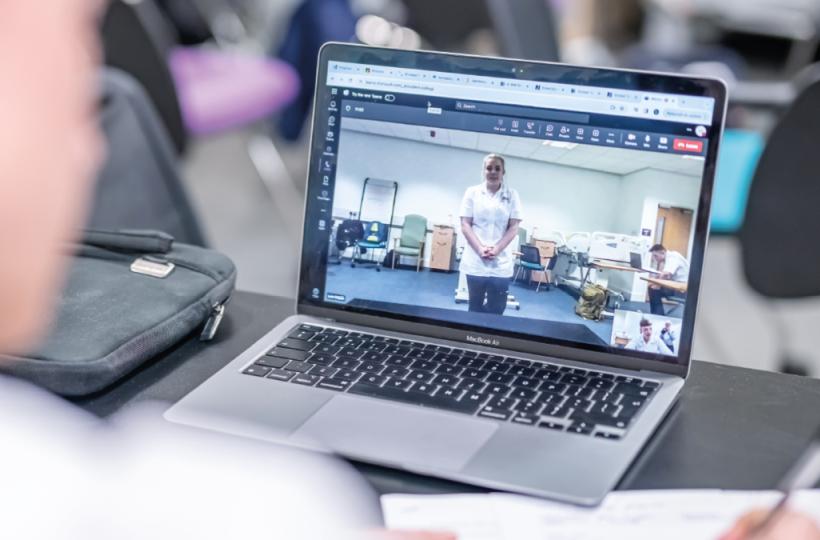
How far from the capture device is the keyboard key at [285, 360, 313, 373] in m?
1.01

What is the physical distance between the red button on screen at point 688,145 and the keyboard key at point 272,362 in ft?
1.47

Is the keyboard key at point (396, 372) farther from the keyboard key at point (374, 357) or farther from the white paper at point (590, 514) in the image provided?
the white paper at point (590, 514)

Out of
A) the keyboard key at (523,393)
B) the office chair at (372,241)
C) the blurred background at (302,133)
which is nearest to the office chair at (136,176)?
the blurred background at (302,133)

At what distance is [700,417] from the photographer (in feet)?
3.09

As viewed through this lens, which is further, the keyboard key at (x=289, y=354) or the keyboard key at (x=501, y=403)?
the keyboard key at (x=289, y=354)

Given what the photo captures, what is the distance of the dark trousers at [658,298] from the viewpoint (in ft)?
3.22

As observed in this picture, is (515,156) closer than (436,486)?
No

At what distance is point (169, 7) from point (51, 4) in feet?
11.6

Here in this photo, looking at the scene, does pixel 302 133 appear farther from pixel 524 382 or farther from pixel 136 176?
pixel 524 382

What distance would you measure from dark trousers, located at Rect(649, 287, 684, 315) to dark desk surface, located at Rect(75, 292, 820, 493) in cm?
9

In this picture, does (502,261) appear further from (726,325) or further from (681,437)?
(726,325)

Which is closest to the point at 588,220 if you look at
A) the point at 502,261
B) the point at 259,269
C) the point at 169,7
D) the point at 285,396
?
the point at 502,261

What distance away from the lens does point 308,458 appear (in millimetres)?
869

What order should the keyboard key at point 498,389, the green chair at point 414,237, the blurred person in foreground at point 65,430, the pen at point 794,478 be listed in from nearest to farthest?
the blurred person in foreground at point 65,430, the pen at point 794,478, the keyboard key at point 498,389, the green chair at point 414,237
